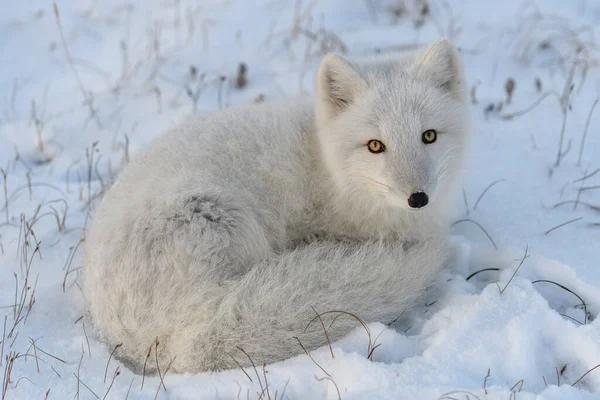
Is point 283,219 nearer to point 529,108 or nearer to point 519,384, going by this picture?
point 519,384

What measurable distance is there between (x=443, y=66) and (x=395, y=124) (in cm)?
51

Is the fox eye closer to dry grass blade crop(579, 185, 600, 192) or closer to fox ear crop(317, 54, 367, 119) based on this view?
fox ear crop(317, 54, 367, 119)

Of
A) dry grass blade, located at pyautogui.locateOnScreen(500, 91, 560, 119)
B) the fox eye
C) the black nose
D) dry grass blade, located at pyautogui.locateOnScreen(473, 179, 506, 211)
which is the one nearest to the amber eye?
the fox eye

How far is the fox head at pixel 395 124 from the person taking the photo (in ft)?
10.4

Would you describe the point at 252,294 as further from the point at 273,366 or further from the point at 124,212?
the point at 124,212

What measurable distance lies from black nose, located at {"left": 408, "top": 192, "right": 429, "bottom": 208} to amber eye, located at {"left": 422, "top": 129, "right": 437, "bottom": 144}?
407mm

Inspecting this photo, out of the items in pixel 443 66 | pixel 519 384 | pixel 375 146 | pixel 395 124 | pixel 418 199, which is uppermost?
pixel 443 66

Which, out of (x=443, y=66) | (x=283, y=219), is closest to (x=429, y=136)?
(x=443, y=66)

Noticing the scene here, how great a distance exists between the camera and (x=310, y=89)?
583 cm

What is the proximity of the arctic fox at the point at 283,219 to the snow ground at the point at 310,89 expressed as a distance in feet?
0.59

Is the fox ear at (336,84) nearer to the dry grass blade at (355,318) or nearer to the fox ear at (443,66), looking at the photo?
the fox ear at (443,66)

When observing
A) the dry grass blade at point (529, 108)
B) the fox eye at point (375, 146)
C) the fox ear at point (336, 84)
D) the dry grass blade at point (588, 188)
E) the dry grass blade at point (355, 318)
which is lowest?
the dry grass blade at point (355, 318)

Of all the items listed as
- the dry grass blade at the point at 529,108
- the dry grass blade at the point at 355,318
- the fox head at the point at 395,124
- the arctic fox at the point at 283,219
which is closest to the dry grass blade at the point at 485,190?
the arctic fox at the point at 283,219

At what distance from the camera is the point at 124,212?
322 cm
